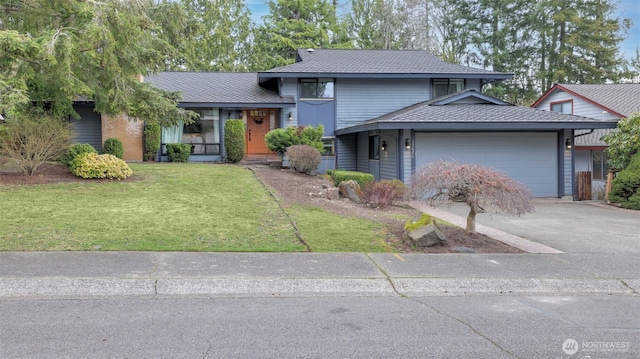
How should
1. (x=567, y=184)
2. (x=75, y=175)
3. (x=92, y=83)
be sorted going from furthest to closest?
1. (x=567, y=184)
2. (x=75, y=175)
3. (x=92, y=83)

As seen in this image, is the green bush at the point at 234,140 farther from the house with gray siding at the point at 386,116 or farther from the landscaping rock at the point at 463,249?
the landscaping rock at the point at 463,249

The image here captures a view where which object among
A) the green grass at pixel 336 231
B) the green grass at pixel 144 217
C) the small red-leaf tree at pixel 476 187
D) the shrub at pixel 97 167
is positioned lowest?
the green grass at pixel 336 231

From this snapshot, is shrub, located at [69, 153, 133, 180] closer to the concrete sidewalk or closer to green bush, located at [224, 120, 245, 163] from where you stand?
the concrete sidewalk

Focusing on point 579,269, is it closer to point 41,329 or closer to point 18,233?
point 41,329

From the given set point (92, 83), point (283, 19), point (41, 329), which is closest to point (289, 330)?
point (41, 329)

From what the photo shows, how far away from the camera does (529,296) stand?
20.5 feet

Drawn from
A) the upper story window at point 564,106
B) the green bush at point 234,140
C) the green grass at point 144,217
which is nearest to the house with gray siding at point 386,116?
the green bush at point 234,140

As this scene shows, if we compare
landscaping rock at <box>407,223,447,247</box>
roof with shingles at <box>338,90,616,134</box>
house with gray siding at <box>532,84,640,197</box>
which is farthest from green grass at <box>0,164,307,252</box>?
house with gray siding at <box>532,84,640,197</box>

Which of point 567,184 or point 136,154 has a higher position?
point 136,154

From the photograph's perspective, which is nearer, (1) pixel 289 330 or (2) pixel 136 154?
(1) pixel 289 330

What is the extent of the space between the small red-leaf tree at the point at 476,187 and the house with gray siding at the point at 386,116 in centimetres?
712

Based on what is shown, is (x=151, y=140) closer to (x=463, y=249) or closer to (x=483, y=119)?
(x=483, y=119)

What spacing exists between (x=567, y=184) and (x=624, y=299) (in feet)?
42.8

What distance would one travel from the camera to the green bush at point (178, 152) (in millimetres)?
20094
